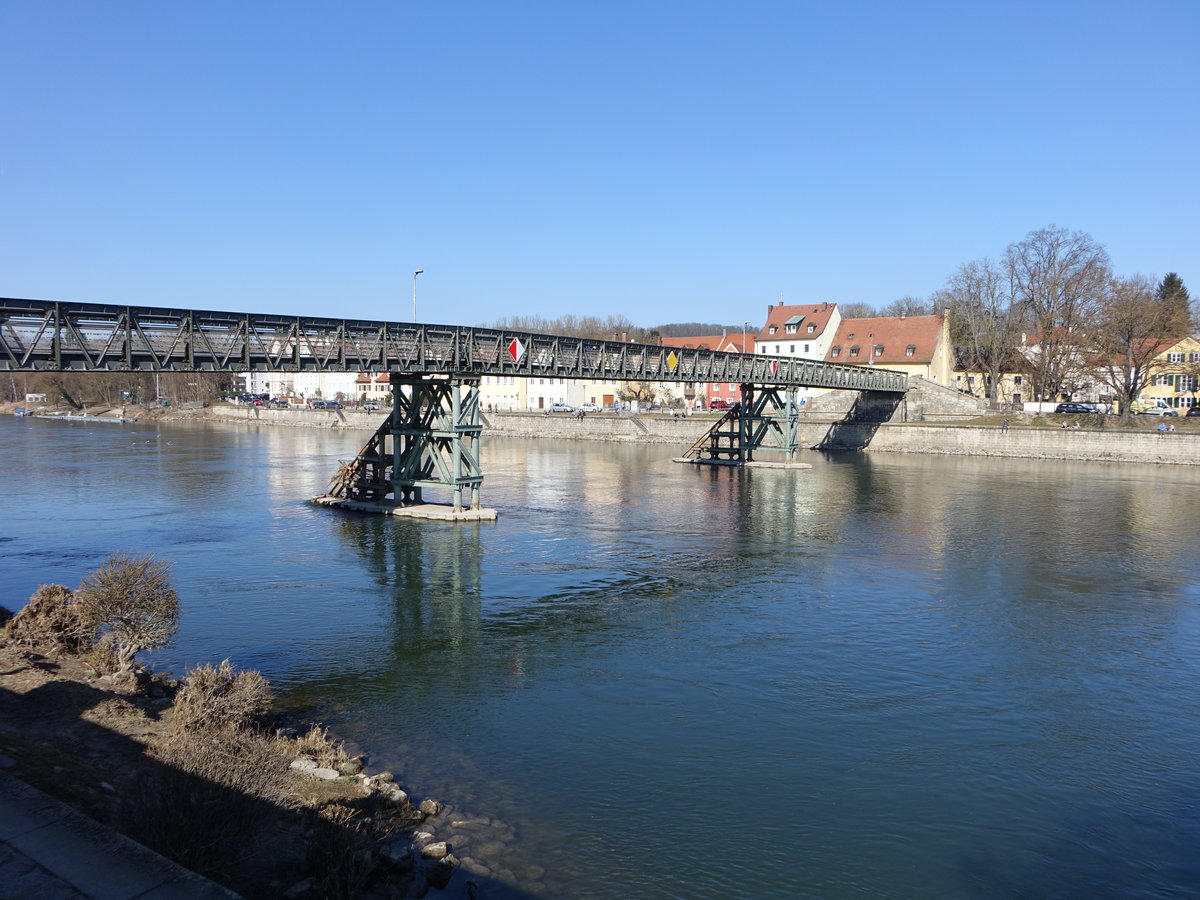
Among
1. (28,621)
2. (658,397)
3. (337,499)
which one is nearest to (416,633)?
(28,621)

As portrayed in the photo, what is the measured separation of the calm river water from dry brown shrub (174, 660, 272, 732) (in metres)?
1.56

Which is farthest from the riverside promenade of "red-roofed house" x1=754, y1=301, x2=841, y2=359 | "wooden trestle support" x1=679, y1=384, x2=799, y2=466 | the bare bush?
"red-roofed house" x1=754, y1=301, x2=841, y2=359

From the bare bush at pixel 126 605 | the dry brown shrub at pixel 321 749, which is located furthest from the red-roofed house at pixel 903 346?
the dry brown shrub at pixel 321 749

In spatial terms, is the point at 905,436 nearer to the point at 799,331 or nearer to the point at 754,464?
the point at 754,464

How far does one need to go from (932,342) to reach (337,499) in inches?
2929

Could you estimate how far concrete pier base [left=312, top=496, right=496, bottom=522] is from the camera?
35844 millimetres

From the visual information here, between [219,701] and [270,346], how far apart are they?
1998 cm

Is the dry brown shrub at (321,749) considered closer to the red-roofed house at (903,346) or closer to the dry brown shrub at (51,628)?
the dry brown shrub at (51,628)

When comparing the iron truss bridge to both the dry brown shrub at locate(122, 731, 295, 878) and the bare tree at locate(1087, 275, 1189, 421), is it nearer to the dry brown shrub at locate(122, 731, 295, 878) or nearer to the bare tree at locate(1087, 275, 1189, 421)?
the dry brown shrub at locate(122, 731, 295, 878)

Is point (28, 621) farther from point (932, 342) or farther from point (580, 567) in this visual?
point (932, 342)

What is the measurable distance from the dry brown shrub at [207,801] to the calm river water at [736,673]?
2.37 meters

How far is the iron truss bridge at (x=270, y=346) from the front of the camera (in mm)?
24484

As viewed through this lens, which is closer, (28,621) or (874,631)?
(28,621)

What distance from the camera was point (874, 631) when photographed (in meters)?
21.5
